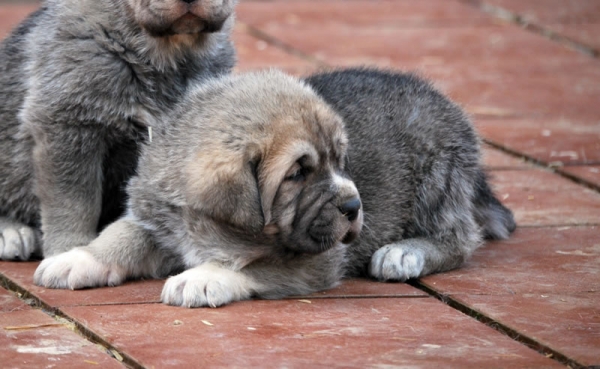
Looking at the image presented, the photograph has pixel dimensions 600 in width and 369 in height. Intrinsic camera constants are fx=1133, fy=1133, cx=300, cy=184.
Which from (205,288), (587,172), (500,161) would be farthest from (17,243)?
(587,172)

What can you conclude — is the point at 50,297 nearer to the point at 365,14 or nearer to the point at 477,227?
the point at 477,227

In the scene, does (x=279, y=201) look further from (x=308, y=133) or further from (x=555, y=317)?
(x=555, y=317)

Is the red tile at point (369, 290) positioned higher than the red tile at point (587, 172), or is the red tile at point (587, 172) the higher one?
the red tile at point (587, 172)

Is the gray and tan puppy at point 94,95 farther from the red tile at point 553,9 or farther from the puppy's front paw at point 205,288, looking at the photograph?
the red tile at point 553,9

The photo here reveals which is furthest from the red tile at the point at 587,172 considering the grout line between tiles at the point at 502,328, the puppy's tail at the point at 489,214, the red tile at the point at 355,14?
the red tile at the point at 355,14

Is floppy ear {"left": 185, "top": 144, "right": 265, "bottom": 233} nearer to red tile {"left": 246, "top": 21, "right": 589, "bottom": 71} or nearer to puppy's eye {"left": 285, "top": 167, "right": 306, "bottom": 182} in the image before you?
puppy's eye {"left": 285, "top": 167, "right": 306, "bottom": 182}

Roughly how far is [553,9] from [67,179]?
7.28m

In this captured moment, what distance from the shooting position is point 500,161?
6668 mm

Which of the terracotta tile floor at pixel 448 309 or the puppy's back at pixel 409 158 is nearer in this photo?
the terracotta tile floor at pixel 448 309

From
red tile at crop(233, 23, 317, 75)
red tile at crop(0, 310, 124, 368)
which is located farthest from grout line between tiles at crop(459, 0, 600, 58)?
red tile at crop(0, 310, 124, 368)

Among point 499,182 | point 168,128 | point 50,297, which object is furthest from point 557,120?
point 50,297

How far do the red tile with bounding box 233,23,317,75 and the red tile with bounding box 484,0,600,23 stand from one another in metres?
2.87

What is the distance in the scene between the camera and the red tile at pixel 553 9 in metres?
10.7

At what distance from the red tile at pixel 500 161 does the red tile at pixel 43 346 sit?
319cm
